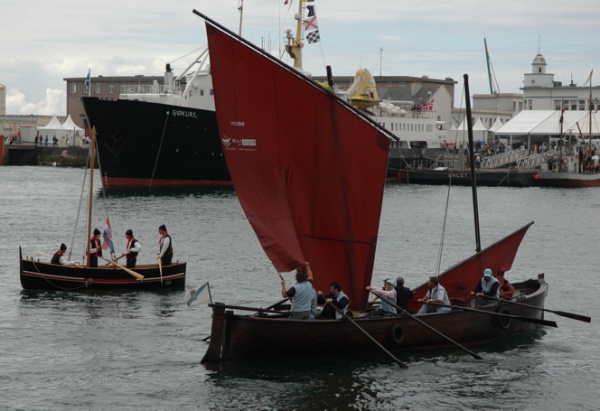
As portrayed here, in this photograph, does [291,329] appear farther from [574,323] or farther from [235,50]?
[574,323]

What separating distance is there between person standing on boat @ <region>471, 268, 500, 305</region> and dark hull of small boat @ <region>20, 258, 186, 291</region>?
11.2 m

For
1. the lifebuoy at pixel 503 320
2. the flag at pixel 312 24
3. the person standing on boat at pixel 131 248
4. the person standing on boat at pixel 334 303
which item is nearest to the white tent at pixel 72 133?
the flag at pixel 312 24

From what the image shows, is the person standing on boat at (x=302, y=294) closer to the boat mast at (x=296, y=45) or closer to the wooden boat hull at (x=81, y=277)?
the wooden boat hull at (x=81, y=277)

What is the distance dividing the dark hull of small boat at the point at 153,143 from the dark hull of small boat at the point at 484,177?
1066 inches

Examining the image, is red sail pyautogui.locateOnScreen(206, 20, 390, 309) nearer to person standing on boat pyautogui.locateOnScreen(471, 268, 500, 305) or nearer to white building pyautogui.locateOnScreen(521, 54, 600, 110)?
person standing on boat pyautogui.locateOnScreen(471, 268, 500, 305)

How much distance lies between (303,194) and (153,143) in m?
57.1

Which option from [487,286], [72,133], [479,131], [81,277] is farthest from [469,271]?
[72,133]

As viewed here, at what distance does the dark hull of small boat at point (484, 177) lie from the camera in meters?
101

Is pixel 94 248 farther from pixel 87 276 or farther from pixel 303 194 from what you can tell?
pixel 303 194

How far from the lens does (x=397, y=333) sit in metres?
24.8

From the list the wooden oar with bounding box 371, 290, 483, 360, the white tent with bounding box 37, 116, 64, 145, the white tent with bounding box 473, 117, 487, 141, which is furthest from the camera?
the white tent with bounding box 473, 117, 487, 141

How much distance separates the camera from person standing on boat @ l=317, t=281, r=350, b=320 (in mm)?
23781

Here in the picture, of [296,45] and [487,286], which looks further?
[296,45]

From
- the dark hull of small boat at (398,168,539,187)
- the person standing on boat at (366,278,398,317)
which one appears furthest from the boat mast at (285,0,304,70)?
the person standing on boat at (366,278,398,317)
